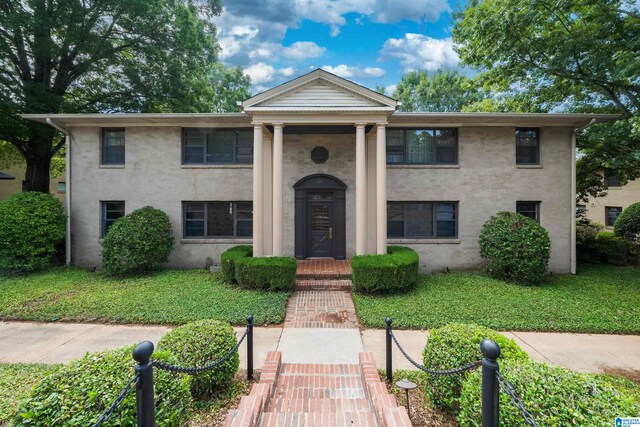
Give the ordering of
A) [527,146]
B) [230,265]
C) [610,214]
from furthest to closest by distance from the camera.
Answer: [610,214]
[527,146]
[230,265]

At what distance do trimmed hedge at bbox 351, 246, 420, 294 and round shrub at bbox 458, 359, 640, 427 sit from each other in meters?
5.51

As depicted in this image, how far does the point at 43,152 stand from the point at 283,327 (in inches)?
586

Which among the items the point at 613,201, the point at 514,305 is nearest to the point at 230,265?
the point at 514,305

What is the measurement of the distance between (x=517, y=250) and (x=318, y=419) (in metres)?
9.01

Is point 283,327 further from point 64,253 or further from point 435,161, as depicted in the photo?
point 64,253

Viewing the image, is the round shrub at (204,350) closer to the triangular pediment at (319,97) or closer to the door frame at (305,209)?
the triangular pediment at (319,97)

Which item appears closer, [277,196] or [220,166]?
[277,196]

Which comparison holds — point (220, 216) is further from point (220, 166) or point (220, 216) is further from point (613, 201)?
point (613, 201)

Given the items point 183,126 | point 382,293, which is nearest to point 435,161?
point 382,293

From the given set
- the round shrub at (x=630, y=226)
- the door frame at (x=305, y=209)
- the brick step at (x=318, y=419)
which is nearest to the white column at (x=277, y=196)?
the door frame at (x=305, y=209)

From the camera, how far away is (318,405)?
3.69m

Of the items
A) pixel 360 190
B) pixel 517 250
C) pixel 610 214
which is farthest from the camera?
pixel 610 214

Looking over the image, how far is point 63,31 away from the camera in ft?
42.8

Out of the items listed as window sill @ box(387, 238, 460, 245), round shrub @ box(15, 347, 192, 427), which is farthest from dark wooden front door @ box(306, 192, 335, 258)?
round shrub @ box(15, 347, 192, 427)
